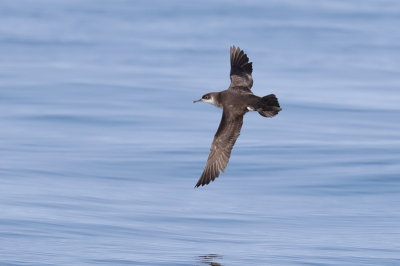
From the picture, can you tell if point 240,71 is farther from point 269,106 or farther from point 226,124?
point 269,106

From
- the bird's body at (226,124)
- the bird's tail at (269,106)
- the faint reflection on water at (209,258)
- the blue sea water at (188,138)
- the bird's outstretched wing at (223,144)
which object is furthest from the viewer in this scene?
the blue sea water at (188,138)

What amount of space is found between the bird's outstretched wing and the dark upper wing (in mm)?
643

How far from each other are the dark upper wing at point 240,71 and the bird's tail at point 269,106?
123 centimetres

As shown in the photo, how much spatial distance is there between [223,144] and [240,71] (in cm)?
137

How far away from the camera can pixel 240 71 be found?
590 inches

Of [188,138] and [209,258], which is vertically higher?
[188,138]

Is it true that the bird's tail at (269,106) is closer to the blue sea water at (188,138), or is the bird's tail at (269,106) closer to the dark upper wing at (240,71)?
the dark upper wing at (240,71)

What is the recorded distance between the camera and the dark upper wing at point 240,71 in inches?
580

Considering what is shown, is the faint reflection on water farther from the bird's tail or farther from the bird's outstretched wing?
the bird's tail

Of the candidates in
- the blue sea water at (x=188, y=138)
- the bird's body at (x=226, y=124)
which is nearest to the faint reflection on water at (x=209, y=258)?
the blue sea water at (x=188, y=138)

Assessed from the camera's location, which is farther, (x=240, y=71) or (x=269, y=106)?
(x=240, y=71)

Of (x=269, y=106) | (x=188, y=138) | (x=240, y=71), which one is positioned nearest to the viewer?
(x=269, y=106)

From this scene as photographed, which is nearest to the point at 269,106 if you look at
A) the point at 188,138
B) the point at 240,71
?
the point at 240,71

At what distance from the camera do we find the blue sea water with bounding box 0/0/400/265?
1560cm
